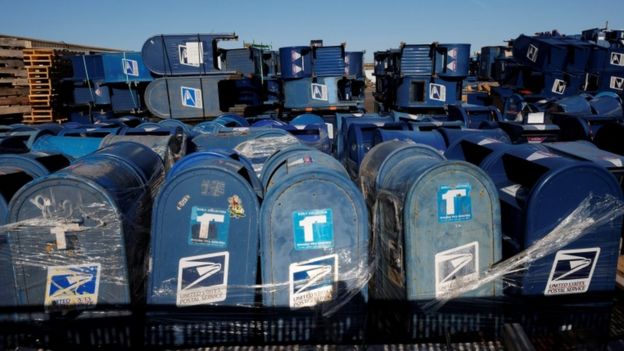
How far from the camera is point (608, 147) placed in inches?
217

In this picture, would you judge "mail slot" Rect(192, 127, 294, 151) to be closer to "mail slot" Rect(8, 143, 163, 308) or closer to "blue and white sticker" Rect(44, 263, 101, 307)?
"mail slot" Rect(8, 143, 163, 308)

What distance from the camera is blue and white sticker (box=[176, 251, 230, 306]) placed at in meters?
2.93

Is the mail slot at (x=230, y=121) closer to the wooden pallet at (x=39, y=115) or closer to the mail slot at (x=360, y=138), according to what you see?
the mail slot at (x=360, y=138)

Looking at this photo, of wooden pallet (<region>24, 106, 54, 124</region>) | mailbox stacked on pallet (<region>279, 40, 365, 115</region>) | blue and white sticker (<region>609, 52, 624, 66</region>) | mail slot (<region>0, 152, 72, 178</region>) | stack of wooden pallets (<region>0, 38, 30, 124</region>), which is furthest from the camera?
blue and white sticker (<region>609, 52, 624, 66</region>)

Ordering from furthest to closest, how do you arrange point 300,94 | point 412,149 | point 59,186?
1. point 300,94
2. point 412,149
3. point 59,186

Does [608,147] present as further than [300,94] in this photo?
No

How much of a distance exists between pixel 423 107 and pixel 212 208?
1005cm

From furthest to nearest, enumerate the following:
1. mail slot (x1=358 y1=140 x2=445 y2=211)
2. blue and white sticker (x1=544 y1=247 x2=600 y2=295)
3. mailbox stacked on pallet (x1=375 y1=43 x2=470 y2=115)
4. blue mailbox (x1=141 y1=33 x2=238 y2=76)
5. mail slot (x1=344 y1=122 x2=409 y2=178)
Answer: mailbox stacked on pallet (x1=375 y1=43 x2=470 y2=115)
blue mailbox (x1=141 y1=33 x2=238 y2=76)
mail slot (x1=344 y1=122 x2=409 y2=178)
mail slot (x1=358 y1=140 x2=445 y2=211)
blue and white sticker (x1=544 y1=247 x2=600 y2=295)

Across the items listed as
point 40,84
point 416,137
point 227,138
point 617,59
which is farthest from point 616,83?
point 40,84

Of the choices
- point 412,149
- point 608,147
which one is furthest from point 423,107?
point 412,149

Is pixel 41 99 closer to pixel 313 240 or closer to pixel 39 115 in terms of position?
pixel 39 115

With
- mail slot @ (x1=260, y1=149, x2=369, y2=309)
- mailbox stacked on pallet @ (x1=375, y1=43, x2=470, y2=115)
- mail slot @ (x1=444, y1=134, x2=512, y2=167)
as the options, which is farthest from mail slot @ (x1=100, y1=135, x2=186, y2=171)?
mailbox stacked on pallet @ (x1=375, y1=43, x2=470, y2=115)

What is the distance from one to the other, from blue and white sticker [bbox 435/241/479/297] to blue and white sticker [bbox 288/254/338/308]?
2.53ft

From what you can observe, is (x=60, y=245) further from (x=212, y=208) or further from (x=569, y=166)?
(x=569, y=166)
